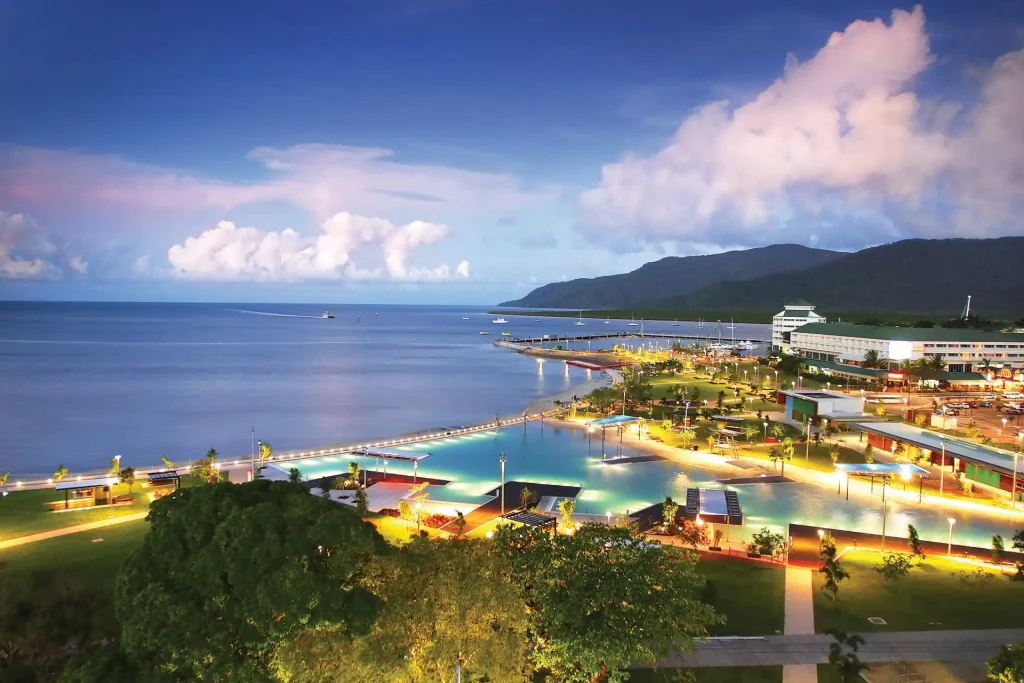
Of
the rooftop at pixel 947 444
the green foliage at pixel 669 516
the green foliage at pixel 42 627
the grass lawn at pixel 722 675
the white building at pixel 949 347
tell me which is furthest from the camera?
the white building at pixel 949 347

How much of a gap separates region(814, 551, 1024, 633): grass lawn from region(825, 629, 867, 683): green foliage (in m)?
1.73

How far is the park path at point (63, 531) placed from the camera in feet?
74.1

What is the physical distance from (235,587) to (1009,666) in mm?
13934

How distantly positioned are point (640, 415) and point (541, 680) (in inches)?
1414

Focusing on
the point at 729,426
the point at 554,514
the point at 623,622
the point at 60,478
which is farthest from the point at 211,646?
the point at 729,426

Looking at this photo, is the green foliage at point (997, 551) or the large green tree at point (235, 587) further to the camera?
the green foliage at point (997, 551)

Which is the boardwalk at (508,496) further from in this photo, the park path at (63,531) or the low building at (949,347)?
the low building at (949,347)

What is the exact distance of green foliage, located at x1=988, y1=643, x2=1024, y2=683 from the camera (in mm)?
11922

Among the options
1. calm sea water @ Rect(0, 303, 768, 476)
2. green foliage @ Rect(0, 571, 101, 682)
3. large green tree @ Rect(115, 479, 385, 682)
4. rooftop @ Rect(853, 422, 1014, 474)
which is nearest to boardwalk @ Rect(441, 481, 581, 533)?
green foliage @ Rect(0, 571, 101, 682)

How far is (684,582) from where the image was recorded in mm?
13633

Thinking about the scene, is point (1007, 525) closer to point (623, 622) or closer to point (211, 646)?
point (623, 622)

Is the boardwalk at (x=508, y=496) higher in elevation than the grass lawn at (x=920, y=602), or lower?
lower

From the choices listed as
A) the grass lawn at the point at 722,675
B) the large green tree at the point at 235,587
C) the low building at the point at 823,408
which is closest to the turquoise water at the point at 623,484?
the grass lawn at the point at 722,675

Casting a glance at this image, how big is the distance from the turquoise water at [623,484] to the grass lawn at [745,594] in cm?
388
